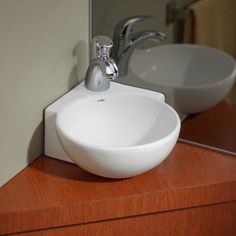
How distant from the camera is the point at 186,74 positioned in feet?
5.47

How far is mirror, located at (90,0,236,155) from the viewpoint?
5.10 ft

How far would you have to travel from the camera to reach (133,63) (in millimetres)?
1643

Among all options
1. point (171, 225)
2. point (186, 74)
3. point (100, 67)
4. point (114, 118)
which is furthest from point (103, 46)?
point (171, 225)

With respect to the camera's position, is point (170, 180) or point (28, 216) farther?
point (170, 180)

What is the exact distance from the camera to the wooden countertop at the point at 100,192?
50.8 inches

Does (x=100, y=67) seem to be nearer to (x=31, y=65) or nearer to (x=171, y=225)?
(x=31, y=65)

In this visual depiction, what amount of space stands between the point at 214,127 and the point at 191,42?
0.26 metres

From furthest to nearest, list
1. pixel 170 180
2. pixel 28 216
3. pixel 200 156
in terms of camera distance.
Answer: pixel 200 156 → pixel 170 180 → pixel 28 216

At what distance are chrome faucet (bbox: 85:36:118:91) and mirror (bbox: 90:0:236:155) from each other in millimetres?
134

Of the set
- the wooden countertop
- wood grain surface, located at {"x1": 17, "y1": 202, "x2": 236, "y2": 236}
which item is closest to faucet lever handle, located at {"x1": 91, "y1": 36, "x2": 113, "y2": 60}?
the wooden countertop

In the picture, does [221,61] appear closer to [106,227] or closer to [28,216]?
[106,227]

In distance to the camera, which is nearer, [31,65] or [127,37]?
[31,65]

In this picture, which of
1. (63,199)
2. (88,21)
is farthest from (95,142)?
(88,21)

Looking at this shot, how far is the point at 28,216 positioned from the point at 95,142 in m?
0.30
